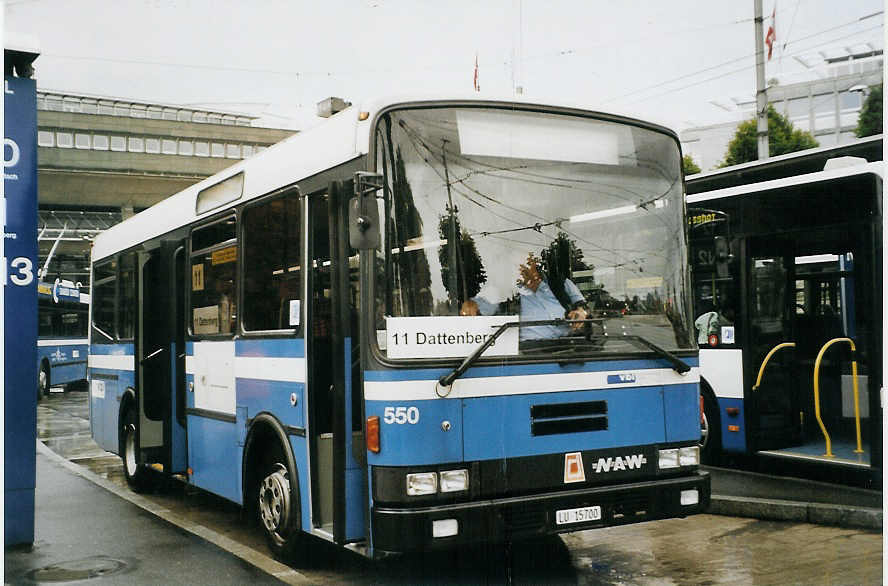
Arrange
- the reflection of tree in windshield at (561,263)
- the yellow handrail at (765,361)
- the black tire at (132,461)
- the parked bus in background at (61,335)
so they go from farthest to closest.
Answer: the parked bus in background at (61,335), the black tire at (132,461), the yellow handrail at (765,361), the reflection of tree in windshield at (561,263)

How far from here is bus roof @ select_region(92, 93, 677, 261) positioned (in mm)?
5500

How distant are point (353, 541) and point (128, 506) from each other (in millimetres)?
4502

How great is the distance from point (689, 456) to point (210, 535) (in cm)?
404

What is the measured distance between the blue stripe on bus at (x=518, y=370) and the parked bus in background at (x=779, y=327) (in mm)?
3708

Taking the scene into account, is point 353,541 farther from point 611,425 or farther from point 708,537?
point 708,537

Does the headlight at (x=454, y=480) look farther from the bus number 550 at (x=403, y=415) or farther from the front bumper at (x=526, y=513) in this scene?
the bus number 550 at (x=403, y=415)

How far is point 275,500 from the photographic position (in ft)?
21.6

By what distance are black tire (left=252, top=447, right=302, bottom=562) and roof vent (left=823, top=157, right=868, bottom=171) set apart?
5510 mm

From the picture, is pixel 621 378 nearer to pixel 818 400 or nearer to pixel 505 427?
pixel 505 427

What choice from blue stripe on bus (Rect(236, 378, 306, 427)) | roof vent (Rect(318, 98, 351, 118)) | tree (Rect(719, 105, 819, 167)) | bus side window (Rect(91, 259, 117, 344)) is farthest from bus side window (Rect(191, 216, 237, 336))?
tree (Rect(719, 105, 819, 167))

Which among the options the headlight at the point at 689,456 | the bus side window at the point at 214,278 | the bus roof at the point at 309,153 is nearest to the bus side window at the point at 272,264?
the bus roof at the point at 309,153

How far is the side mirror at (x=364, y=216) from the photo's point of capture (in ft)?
16.8

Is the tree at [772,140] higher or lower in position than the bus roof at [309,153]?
higher

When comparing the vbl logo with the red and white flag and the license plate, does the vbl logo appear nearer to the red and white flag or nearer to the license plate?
the license plate
